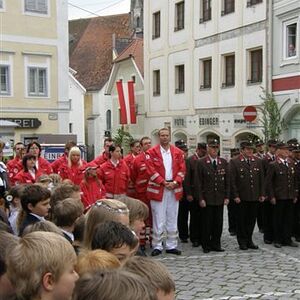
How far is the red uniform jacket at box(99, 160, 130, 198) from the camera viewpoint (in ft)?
31.0

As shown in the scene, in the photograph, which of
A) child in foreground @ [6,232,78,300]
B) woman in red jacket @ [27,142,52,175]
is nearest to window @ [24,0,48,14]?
woman in red jacket @ [27,142,52,175]

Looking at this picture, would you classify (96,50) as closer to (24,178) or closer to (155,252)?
(24,178)

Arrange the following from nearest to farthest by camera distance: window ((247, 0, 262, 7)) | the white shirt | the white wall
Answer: the white shirt → window ((247, 0, 262, 7)) → the white wall

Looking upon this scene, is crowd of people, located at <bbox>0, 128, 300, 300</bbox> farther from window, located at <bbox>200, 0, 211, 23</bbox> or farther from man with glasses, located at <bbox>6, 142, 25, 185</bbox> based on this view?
window, located at <bbox>200, 0, 211, 23</bbox>

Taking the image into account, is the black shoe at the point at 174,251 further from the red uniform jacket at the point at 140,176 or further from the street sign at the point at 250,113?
the street sign at the point at 250,113

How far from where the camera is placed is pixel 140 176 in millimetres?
9602

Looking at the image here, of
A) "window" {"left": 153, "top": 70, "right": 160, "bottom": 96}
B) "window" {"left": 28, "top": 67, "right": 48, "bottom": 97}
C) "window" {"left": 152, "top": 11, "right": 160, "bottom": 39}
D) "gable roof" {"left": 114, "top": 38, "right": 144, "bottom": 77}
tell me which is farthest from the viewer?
"gable roof" {"left": 114, "top": 38, "right": 144, "bottom": 77}

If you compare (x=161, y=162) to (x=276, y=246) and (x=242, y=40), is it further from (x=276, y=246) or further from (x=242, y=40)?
(x=242, y=40)

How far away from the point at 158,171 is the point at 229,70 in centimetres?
1666

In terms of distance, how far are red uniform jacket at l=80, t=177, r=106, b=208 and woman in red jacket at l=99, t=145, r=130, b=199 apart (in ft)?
2.88

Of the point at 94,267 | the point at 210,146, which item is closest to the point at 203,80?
the point at 210,146

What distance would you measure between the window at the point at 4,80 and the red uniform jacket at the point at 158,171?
732 inches

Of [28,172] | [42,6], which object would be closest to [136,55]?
[42,6]

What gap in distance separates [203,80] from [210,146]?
697 inches
